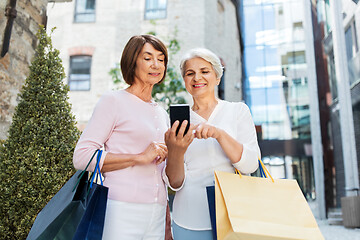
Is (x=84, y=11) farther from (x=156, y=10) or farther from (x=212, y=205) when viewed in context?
(x=212, y=205)

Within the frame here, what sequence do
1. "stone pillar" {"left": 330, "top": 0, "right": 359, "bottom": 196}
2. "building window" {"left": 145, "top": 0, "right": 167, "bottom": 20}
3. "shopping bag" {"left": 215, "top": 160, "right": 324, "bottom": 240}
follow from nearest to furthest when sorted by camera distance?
1. "shopping bag" {"left": 215, "top": 160, "right": 324, "bottom": 240}
2. "stone pillar" {"left": 330, "top": 0, "right": 359, "bottom": 196}
3. "building window" {"left": 145, "top": 0, "right": 167, "bottom": 20}

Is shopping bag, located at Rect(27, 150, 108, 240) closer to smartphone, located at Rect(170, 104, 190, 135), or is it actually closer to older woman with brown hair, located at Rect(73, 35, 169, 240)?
older woman with brown hair, located at Rect(73, 35, 169, 240)

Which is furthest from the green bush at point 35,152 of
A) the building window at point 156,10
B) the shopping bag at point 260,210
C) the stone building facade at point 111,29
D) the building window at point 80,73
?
the building window at point 156,10

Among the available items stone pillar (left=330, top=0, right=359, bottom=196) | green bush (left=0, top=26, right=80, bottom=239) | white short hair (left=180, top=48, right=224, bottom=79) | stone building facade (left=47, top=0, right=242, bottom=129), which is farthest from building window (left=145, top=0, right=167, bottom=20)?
white short hair (left=180, top=48, right=224, bottom=79)

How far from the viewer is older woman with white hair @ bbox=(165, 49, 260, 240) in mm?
1507

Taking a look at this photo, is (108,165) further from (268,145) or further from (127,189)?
(268,145)

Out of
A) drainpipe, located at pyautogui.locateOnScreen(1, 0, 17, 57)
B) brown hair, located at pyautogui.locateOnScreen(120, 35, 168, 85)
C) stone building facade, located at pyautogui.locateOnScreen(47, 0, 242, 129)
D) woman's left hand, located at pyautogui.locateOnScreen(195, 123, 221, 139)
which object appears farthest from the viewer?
stone building facade, located at pyautogui.locateOnScreen(47, 0, 242, 129)

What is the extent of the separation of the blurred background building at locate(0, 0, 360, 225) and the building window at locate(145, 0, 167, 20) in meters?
0.04

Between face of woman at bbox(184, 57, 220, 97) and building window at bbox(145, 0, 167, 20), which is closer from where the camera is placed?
face of woman at bbox(184, 57, 220, 97)

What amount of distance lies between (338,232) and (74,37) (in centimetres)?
1081

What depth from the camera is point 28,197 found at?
3375 millimetres

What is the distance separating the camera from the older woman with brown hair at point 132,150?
150 cm

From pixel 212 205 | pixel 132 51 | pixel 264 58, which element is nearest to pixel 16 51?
pixel 132 51

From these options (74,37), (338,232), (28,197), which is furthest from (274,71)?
(28,197)
